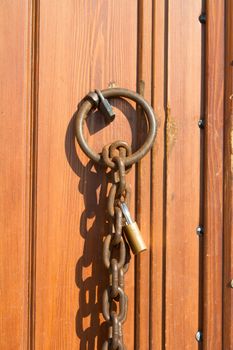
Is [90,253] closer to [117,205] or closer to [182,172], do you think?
[117,205]

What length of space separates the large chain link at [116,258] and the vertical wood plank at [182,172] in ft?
0.36

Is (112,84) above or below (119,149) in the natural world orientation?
above

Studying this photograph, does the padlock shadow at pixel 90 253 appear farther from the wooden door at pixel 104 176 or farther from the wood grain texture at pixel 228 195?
the wood grain texture at pixel 228 195

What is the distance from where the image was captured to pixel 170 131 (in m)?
0.75

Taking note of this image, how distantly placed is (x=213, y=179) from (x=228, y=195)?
46 millimetres

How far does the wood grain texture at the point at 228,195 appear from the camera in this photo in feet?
2.48

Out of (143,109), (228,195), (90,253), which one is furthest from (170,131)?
(90,253)

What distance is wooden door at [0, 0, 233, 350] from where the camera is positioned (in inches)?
27.5

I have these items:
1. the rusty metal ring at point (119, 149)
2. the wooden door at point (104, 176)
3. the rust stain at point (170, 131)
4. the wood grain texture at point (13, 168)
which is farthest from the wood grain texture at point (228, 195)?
the wood grain texture at point (13, 168)

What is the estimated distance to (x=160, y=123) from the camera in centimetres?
75

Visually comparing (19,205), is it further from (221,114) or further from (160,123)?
(221,114)

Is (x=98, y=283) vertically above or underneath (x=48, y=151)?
underneath

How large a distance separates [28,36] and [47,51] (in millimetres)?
46

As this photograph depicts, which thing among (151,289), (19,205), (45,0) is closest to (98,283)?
(151,289)
